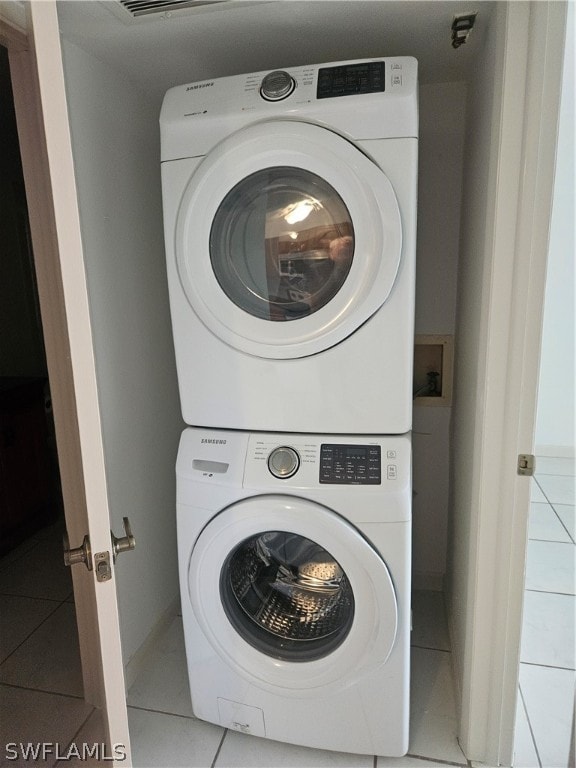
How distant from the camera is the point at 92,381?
38.3 inches

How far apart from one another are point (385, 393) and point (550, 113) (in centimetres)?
68

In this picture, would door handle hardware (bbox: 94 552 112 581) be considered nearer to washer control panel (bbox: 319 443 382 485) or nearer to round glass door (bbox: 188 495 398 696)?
round glass door (bbox: 188 495 398 696)

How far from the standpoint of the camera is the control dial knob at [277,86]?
4.05 feet

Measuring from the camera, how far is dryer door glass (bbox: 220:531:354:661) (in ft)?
4.56

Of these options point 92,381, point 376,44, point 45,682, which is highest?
point 376,44

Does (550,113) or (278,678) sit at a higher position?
(550,113)

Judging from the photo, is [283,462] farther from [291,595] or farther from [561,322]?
[561,322]

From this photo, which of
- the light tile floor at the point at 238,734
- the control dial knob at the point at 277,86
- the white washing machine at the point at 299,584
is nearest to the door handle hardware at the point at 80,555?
the white washing machine at the point at 299,584

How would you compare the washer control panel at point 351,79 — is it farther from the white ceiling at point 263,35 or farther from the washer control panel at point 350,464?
the washer control panel at point 350,464

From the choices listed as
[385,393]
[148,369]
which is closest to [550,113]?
[385,393]

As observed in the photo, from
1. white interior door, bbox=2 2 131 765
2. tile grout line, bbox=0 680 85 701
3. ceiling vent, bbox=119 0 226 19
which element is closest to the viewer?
white interior door, bbox=2 2 131 765

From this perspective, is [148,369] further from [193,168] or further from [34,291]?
[34,291]

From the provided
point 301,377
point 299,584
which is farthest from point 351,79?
point 299,584

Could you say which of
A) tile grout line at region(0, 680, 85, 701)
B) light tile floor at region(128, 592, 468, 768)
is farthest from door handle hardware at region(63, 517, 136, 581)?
tile grout line at region(0, 680, 85, 701)
